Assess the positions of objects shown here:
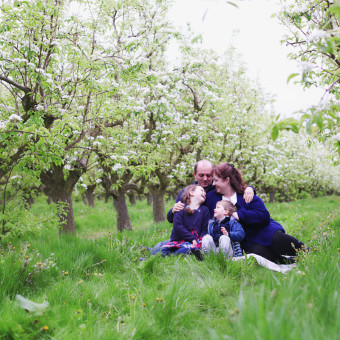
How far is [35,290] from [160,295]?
1.56m

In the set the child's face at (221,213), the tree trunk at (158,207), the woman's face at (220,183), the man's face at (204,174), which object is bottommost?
the tree trunk at (158,207)

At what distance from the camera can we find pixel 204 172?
586 centimetres

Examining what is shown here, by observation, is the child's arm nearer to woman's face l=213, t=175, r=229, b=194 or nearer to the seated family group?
the seated family group

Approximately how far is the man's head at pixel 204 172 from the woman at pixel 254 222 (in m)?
0.27

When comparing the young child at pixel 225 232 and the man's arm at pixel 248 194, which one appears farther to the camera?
the man's arm at pixel 248 194

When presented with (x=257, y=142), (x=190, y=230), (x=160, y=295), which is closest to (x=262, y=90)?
(x=257, y=142)

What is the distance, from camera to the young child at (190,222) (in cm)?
538

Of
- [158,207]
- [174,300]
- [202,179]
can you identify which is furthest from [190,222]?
[158,207]

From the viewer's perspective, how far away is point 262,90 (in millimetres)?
15719

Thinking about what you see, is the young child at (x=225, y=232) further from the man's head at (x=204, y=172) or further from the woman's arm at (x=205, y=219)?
the man's head at (x=204, y=172)

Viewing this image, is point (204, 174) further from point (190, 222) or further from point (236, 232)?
point (236, 232)

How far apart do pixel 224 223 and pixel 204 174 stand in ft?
3.58

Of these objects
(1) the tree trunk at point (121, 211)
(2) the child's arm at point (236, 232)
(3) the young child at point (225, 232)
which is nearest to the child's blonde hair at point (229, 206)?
(3) the young child at point (225, 232)

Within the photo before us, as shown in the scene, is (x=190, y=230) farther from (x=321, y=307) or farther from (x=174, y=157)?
(x=174, y=157)
